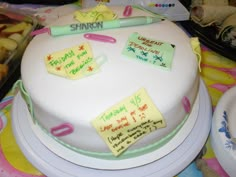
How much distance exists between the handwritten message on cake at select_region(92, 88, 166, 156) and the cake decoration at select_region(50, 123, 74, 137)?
42 millimetres

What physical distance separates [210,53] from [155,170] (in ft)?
1.38

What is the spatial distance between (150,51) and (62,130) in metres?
0.19

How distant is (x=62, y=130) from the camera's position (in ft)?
1.53

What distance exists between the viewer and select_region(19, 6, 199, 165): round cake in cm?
45

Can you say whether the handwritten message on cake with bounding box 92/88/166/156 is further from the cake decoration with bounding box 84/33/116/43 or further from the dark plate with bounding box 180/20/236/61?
the dark plate with bounding box 180/20/236/61

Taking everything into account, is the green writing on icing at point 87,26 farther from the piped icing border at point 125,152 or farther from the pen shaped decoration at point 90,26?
the piped icing border at point 125,152

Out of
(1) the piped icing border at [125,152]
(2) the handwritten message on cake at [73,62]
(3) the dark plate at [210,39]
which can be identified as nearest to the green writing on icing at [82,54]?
(2) the handwritten message on cake at [73,62]

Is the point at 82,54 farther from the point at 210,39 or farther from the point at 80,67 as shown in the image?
the point at 210,39

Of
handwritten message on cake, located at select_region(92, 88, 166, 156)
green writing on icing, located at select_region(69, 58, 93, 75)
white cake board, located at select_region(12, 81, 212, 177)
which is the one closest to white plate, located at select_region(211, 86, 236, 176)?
white cake board, located at select_region(12, 81, 212, 177)

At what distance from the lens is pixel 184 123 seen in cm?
53

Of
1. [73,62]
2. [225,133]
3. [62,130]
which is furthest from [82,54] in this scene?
[225,133]

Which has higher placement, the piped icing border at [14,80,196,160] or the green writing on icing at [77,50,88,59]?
the green writing on icing at [77,50,88,59]

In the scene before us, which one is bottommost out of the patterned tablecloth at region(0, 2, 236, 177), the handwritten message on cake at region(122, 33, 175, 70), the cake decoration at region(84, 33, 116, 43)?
the patterned tablecloth at region(0, 2, 236, 177)

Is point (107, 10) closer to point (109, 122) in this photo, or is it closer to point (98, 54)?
point (98, 54)
